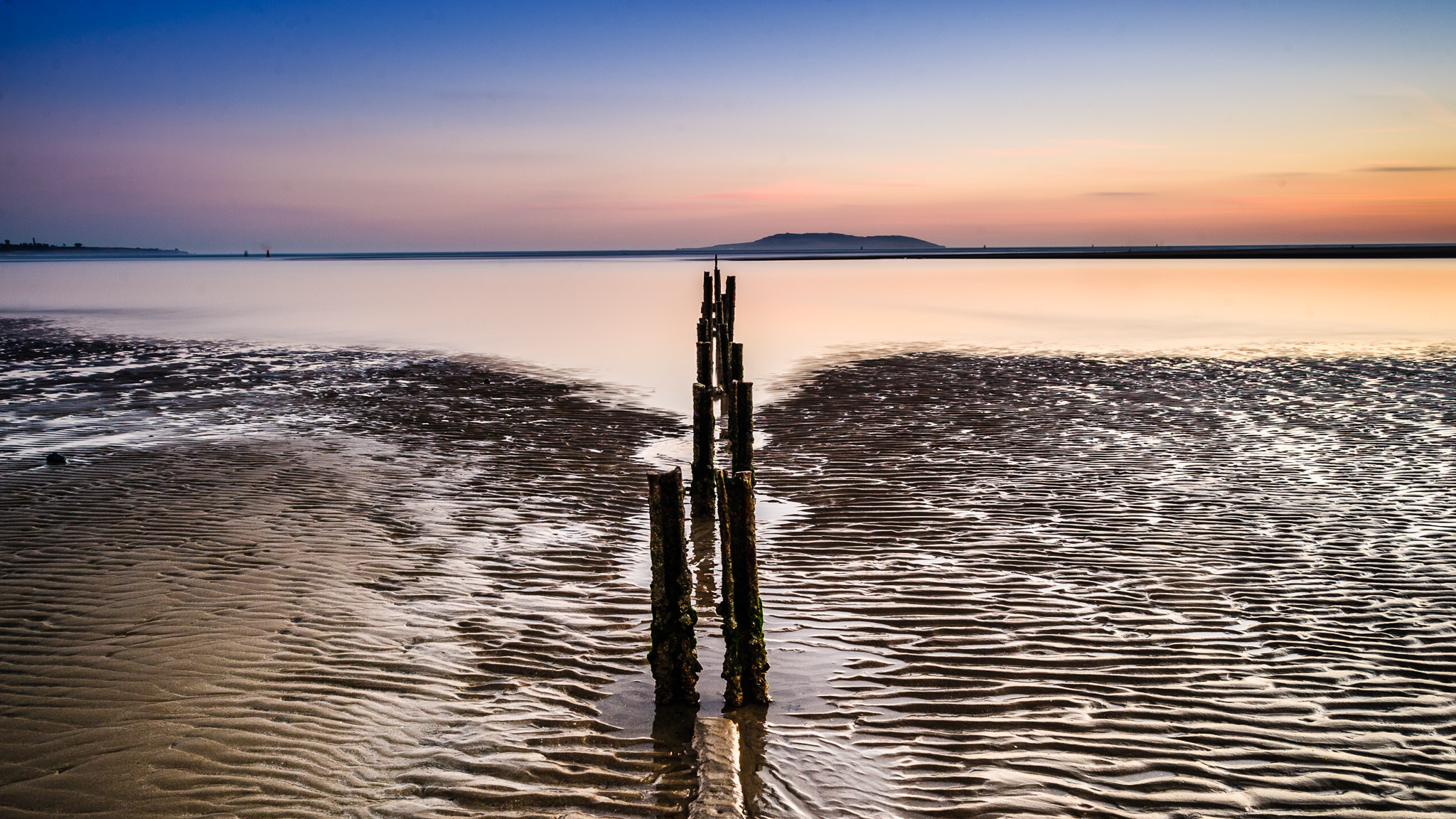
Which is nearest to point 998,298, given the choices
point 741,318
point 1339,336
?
point 741,318

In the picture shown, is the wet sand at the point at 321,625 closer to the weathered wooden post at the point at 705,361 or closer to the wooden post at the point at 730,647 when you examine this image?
the wooden post at the point at 730,647

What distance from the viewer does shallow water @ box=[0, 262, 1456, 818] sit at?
4848mm

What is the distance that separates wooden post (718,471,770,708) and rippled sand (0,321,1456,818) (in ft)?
0.65

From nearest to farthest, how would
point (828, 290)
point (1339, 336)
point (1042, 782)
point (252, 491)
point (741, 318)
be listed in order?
point (1042, 782) < point (252, 491) < point (1339, 336) < point (741, 318) < point (828, 290)

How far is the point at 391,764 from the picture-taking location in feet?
16.2

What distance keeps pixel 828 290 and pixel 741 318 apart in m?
23.9

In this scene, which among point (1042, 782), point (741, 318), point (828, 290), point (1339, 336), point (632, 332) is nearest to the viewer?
point (1042, 782)

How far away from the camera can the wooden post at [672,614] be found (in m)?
5.61

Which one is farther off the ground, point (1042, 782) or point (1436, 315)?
point (1436, 315)

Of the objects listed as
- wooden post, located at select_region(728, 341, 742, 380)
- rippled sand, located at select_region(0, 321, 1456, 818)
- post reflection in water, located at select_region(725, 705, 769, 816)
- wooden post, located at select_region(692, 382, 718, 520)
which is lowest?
post reflection in water, located at select_region(725, 705, 769, 816)

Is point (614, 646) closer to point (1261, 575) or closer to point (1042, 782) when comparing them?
point (1042, 782)

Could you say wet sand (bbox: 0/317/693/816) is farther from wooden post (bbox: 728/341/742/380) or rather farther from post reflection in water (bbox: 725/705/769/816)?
wooden post (bbox: 728/341/742/380)

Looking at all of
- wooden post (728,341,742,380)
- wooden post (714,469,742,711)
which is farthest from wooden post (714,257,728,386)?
wooden post (714,469,742,711)

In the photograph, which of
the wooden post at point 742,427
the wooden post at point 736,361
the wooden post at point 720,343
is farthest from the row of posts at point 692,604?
the wooden post at point 720,343
